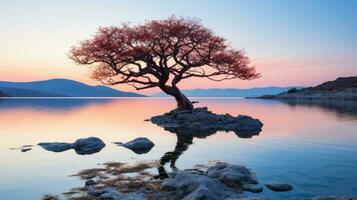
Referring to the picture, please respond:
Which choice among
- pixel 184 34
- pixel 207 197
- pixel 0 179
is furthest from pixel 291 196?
pixel 184 34

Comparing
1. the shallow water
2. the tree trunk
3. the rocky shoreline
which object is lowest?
the shallow water

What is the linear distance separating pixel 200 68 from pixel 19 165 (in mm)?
28941

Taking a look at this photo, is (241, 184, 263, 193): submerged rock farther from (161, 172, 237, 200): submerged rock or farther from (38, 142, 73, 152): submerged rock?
(38, 142, 73, 152): submerged rock

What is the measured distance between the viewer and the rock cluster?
119 feet

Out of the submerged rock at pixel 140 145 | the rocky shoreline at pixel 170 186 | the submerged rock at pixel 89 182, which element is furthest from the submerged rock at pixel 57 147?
the submerged rock at pixel 89 182

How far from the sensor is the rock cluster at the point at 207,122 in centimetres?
3631

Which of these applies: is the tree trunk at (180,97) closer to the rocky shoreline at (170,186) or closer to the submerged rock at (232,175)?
the rocky shoreline at (170,186)

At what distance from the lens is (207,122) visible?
3828 centimetres

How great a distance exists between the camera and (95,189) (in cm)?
1268

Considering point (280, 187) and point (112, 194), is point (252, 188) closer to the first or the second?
point (280, 187)

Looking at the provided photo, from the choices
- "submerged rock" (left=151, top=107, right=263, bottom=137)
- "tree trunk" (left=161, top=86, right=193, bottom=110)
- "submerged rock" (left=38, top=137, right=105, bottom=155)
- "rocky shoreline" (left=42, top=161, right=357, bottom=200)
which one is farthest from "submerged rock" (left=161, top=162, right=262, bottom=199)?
"tree trunk" (left=161, top=86, right=193, bottom=110)

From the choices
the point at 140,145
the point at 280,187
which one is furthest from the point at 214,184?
the point at 140,145

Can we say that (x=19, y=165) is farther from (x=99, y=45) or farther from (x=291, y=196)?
(x=99, y=45)

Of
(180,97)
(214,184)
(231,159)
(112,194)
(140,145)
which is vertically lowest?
(231,159)
